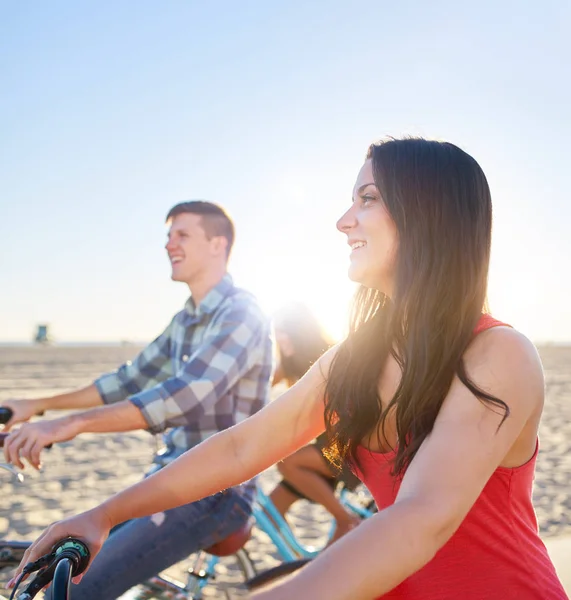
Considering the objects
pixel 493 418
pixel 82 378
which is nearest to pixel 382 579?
pixel 493 418

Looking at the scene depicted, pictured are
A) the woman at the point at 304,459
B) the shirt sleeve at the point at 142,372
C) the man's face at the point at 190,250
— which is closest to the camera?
the shirt sleeve at the point at 142,372

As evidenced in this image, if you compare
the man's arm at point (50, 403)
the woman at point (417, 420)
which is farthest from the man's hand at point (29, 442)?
the woman at point (417, 420)

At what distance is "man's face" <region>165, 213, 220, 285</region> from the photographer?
11.5 ft

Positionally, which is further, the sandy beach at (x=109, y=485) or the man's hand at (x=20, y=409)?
the sandy beach at (x=109, y=485)

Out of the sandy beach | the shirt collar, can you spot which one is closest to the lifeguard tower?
the sandy beach

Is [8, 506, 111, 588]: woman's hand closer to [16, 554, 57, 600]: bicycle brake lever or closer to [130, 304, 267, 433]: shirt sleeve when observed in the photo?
[16, 554, 57, 600]: bicycle brake lever

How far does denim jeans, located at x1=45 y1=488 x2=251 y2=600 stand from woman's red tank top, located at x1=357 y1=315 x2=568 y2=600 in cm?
125

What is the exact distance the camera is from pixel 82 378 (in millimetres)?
23281

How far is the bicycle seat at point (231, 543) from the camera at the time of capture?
2.90 metres

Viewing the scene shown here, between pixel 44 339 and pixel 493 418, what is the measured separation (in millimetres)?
82925

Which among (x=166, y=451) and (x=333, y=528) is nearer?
(x=166, y=451)

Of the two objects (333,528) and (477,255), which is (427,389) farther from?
(333,528)

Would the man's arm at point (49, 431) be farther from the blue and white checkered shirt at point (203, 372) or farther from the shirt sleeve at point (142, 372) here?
the shirt sleeve at point (142, 372)

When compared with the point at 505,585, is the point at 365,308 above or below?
above
